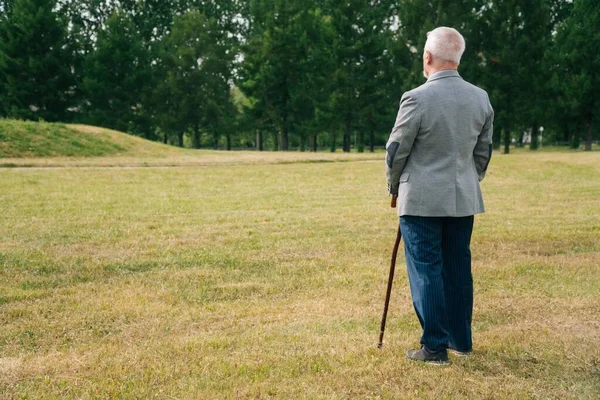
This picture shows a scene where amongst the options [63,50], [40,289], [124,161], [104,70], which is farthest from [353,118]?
[40,289]

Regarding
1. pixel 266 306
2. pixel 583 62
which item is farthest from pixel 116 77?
pixel 266 306

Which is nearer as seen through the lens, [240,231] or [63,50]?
[240,231]

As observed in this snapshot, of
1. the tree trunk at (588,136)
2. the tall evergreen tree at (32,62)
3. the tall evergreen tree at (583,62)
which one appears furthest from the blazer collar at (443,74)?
the tall evergreen tree at (32,62)

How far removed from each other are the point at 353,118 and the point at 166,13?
26.7m

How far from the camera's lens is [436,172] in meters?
4.01

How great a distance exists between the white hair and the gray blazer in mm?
115

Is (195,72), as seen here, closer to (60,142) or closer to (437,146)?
(60,142)

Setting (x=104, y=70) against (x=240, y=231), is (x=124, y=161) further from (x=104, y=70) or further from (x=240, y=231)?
(x=104, y=70)

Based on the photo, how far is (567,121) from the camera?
48.8 meters

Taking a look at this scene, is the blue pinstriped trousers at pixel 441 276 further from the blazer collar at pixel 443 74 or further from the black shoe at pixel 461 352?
the blazer collar at pixel 443 74

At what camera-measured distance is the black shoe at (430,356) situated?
13.4 ft

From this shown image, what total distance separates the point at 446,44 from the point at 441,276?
1.63 metres

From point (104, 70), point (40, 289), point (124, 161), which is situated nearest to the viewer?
point (40, 289)

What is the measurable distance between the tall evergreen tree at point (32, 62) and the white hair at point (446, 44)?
160ft
